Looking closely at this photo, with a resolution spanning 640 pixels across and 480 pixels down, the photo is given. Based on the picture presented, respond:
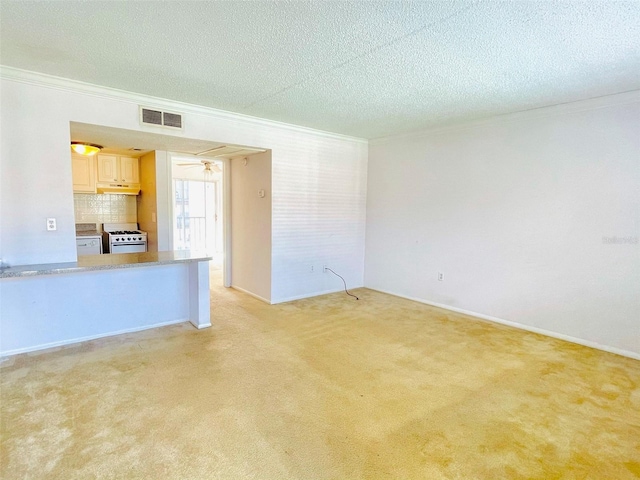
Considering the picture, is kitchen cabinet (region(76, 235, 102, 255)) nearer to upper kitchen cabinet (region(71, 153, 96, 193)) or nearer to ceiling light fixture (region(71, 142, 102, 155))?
upper kitchen cabinet (region(71, 153, 96, 193))

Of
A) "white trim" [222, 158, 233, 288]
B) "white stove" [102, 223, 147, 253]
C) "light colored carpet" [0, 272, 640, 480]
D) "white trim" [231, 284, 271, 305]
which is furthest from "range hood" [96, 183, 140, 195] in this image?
"light colored carpet" [0, 272, 640, 480]

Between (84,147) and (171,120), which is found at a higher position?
(171,120)

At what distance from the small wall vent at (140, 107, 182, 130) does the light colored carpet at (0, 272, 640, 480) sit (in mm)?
2235

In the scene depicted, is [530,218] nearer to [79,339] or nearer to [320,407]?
[320,407]

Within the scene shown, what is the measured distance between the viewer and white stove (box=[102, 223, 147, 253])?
5367mm

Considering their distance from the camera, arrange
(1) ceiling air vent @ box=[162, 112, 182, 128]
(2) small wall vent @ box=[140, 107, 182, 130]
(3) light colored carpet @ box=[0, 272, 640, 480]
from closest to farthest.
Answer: (3) light colored carpet @ box=[0, 272, 640, 480], (2) small wall vent @ box=[140, 107, 182, 130], (1) ceiling air vent @ box=[162, 112, 182, 128]

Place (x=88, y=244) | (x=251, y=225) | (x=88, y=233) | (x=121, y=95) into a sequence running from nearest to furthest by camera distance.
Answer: (x=121, y=95) → (x=251, y=225) → (x=88, y=244) → (x=88, y=233)

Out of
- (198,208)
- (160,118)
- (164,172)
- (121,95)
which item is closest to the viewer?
(121,95)

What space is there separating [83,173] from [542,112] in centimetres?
631

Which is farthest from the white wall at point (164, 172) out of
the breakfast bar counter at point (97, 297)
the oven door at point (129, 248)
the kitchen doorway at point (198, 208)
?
the kitchen doorway at point (198, 208)

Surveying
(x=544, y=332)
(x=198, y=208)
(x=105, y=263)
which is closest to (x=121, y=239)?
(x=105, y=263)

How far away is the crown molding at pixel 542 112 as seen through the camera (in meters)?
3.18

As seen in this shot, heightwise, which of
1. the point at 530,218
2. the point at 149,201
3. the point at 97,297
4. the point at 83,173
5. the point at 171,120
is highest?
the point at 171,120

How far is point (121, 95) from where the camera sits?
3.30 metres
